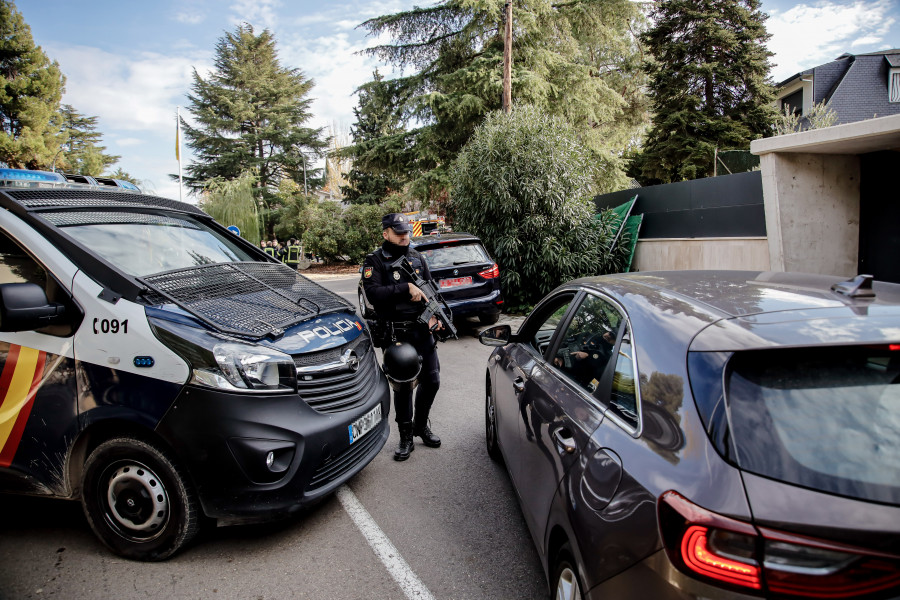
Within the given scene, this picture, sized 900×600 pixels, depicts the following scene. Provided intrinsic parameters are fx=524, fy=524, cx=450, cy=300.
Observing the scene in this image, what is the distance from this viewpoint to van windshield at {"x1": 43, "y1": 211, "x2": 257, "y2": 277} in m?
2.99

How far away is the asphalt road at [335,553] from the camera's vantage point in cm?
254

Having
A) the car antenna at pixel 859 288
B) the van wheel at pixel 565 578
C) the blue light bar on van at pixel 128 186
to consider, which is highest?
the blue light bar on van at pixel 128 186

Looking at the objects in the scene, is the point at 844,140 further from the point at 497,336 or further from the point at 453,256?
the point at 497,336

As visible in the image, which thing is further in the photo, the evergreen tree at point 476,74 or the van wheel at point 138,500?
the evergreen tree at point 476,74

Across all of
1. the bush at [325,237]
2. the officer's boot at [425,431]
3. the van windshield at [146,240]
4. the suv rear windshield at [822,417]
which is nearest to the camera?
the suv rear windshield at [822,417]

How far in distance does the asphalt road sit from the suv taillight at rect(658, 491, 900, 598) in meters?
1.44

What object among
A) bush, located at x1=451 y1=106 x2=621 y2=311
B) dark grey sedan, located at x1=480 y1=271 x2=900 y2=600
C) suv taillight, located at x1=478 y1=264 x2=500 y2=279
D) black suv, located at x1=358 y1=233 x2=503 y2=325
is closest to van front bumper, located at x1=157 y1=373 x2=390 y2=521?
dark grey sedan, located at x1=480 y1=271 x2=900 y2=600

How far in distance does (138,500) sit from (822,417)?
2.95m

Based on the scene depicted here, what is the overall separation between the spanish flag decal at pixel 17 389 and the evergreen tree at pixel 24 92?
31.0 m

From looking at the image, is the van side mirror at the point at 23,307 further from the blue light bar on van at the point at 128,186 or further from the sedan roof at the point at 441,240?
the sedan roof at the point at 441,240

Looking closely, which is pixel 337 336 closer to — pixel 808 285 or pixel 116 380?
pixel 116 380

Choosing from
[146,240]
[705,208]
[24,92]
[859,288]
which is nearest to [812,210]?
[705,208]

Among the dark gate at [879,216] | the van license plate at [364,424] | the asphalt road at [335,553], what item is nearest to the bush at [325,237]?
the dark gate at [879,216]

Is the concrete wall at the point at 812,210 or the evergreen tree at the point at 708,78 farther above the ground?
the evergreen tree at the point at 708,78
